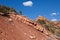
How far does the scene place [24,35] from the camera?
2295 centimetres

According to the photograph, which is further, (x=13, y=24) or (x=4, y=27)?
(x=13, y=24)

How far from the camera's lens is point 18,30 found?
23.3m

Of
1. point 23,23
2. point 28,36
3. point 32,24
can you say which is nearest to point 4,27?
point 28,36

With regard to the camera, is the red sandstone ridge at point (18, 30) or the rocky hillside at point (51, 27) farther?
the rocky hillside at point (51, 27)

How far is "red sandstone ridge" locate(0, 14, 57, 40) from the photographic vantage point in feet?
69.4

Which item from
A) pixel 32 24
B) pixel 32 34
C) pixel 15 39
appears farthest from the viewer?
pixel 32 24

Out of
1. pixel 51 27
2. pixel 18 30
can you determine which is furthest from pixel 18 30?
pixel 51 27

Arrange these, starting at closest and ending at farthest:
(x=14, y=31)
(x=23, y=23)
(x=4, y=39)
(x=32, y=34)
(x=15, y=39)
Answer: (x=4, y=39)
(x=15, y=39)
(x=14, y=31)
(x=32, y=34)
(x=23, y=23)

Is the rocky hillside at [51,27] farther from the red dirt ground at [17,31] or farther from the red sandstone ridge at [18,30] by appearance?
the red dirt ground at [17,31]

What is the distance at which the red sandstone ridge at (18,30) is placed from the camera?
21.2 meters

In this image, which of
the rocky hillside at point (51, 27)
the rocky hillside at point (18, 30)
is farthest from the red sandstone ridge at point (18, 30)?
the rocky hillside at point (51, 27)

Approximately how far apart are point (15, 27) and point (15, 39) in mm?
2612

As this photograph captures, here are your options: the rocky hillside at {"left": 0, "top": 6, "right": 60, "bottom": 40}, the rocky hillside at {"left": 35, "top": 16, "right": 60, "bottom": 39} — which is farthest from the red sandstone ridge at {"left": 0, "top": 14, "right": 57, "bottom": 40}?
the rocky hillside at {"left": 35, "top": 16, "right": 60, "bottom": 39}

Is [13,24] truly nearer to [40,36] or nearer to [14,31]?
[14,31]
